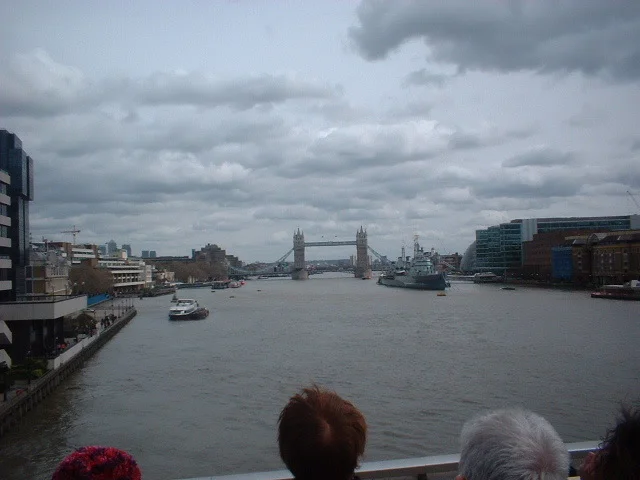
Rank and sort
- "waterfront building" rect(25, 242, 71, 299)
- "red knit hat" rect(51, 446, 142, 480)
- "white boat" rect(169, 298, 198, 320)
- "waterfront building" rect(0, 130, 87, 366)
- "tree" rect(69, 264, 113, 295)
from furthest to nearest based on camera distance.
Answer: "tree" rect(69, 264, 113, 295), "white boat" rect(169, 298, 198, 320), "waterfront building" rect(25, 242, 71, 299), "waterfront building" rect(0, 130, 87, 366), "red knit hat" rect(51, 446, 142, 480)

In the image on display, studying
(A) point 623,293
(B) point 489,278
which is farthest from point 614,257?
(B) point 489,278

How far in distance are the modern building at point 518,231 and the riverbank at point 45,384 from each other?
49.8 m

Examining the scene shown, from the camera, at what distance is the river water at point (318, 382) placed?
689 cm

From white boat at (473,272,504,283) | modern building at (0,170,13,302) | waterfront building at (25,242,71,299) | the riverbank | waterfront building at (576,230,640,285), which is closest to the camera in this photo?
the riverbank

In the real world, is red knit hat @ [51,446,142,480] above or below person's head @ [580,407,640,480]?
below

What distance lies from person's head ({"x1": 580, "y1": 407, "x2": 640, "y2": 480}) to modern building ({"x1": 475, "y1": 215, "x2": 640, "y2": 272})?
60.2 metres

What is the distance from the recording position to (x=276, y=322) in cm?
2186

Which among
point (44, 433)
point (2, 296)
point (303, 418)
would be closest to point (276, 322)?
point (2, 296)

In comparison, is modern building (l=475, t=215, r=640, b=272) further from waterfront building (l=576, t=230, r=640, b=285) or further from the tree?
the tree

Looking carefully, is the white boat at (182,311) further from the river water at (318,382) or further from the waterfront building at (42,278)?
the river water at (318,382)

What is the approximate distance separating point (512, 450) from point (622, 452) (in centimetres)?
19

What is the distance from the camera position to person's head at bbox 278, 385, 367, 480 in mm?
1031

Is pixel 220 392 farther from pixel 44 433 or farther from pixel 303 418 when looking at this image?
pixel 303 418

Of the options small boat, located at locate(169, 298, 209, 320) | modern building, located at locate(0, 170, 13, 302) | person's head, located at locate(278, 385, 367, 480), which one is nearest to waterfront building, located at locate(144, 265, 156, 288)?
small boat, located at locate(169, 298, 209, 320)
